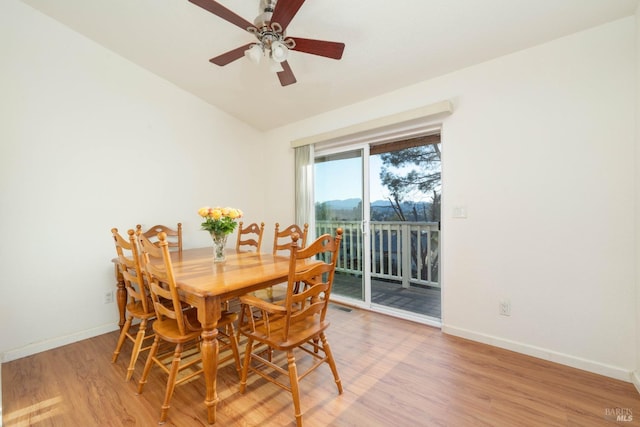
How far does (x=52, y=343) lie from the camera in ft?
8.03

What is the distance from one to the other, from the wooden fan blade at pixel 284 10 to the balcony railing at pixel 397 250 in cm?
231

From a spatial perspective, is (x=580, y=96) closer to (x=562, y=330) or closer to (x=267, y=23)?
(x=562, y=330)

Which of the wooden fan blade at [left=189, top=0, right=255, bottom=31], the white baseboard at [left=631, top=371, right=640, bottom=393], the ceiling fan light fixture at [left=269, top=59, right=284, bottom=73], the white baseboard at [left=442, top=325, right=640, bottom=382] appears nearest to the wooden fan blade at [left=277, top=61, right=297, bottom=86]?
the ceiling fan light fixture at [left=269, top=59, right=284, bottom=73]

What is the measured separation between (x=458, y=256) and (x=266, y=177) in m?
2.86

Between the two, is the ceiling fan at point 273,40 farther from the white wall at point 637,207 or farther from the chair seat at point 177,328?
the white wall at point 637,207

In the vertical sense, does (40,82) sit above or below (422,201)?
above

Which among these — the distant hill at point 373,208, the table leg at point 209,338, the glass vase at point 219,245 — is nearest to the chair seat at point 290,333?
the table leg at point 209,338

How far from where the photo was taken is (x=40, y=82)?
2.44 metres

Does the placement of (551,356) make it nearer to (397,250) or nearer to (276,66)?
(397,250)

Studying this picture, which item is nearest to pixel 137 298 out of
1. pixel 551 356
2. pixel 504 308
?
pixel 504 308

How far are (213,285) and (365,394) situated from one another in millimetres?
1181

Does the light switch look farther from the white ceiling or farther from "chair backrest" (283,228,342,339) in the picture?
"chair backrest" (283,228,342,339)

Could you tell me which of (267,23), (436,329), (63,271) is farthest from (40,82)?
(436,329)

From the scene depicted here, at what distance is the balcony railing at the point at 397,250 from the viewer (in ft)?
11.6
